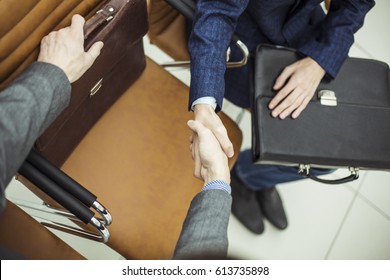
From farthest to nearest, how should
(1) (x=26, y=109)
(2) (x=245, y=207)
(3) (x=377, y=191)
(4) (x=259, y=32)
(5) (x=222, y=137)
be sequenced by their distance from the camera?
(3) (x=377, y=191), (2) (x=245, y=207), (4) (x=259, y=32), (5) (x=222, y=137), (1) (x=26, y=109)

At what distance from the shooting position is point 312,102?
3.65 feet

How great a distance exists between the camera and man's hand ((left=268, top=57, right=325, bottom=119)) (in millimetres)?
1071

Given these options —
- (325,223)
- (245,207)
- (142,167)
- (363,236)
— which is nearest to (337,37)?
(142,167)

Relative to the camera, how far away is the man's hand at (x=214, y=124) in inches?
37.9

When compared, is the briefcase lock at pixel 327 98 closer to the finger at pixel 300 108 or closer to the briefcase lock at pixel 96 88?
the finger at pixel 300 108

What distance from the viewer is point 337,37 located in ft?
3.76

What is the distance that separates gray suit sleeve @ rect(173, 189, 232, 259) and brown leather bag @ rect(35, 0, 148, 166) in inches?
14.5

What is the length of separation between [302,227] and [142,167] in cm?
91

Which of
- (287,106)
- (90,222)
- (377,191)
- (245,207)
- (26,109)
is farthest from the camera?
(377,191)

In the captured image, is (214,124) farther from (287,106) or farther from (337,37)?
(337,37)

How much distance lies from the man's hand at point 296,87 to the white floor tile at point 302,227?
2.40 feet

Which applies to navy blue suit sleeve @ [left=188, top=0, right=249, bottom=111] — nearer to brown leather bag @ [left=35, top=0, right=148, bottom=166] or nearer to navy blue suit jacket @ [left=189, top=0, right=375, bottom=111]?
navy blue suit jacket @ [left=189, top=0, right=375, bottom=111]

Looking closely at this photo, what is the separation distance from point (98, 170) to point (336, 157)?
0.68 m

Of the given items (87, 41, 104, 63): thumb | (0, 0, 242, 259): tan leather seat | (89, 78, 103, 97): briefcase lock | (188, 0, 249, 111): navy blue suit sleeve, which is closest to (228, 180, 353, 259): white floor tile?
(0, 0, 242, 259): tan leather seat
